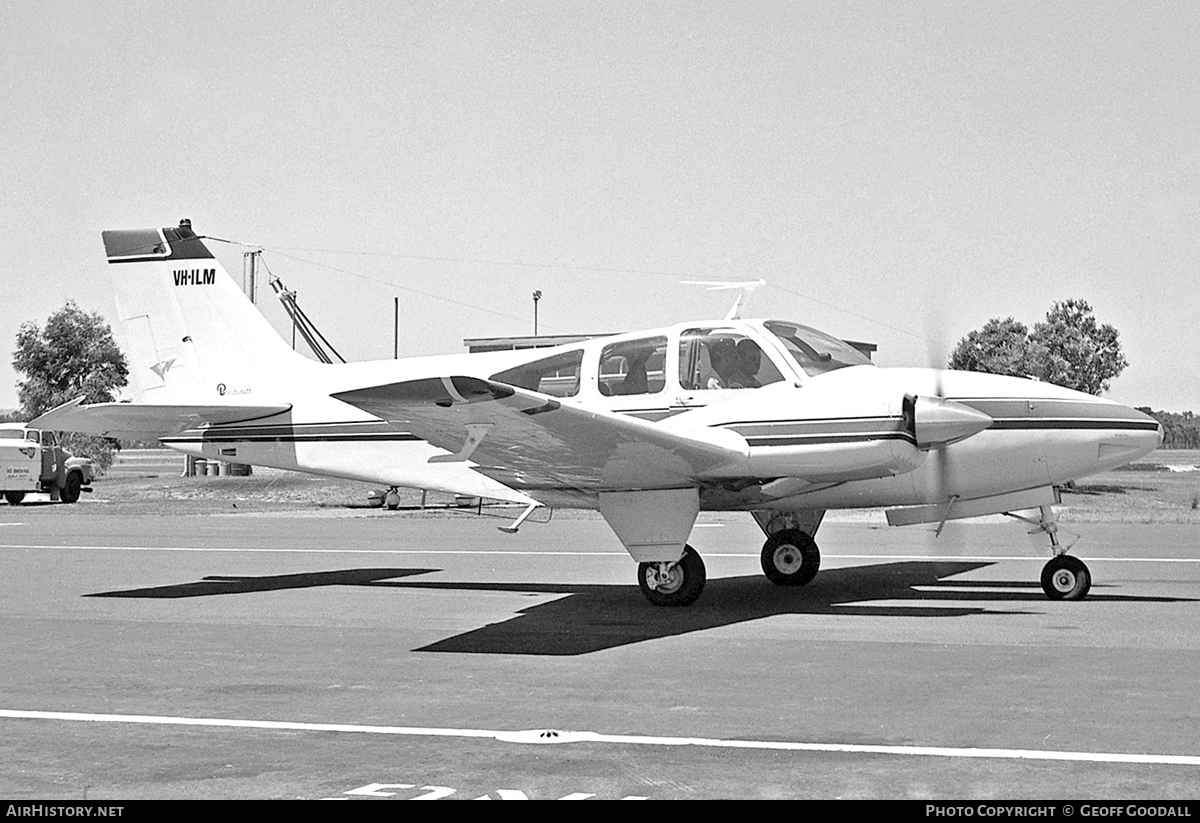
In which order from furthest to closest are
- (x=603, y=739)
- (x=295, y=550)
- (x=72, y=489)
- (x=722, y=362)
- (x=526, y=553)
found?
1. (x=72, y=489)
2. (x=295, y=550)
3. (x=526, y=553)
4. (x=722, y=362)
5. (x=603, y=739)

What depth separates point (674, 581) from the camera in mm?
12188

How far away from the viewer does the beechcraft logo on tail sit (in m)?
16.4

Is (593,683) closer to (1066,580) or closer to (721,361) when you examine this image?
(721,361)

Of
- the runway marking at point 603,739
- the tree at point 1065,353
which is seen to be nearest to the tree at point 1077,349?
the tree at point 1065,353

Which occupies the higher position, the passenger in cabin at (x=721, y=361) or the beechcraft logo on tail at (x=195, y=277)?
the beechcraft logo on tail at (x=195, y=277)

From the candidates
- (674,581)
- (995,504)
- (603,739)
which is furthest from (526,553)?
(603,739)

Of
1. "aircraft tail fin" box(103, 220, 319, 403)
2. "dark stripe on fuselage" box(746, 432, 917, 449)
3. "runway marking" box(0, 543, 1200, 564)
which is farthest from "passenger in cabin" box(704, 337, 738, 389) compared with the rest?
"runway marking" box(0, 543, 1200, 564)

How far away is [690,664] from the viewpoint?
29.8ft

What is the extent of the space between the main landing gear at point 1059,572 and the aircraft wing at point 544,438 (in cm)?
322

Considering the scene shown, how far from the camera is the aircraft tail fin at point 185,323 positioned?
15953 mm

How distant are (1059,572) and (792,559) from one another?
2.89 metres

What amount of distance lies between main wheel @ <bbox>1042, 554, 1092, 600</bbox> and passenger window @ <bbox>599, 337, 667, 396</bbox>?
425cm

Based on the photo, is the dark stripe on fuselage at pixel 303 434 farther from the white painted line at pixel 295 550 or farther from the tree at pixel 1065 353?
the tree at pixel 1065 353

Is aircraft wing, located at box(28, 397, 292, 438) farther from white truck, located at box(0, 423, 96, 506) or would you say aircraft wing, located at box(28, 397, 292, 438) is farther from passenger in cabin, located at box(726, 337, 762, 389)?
white truck, located at box(0, 423, 96, 506)
